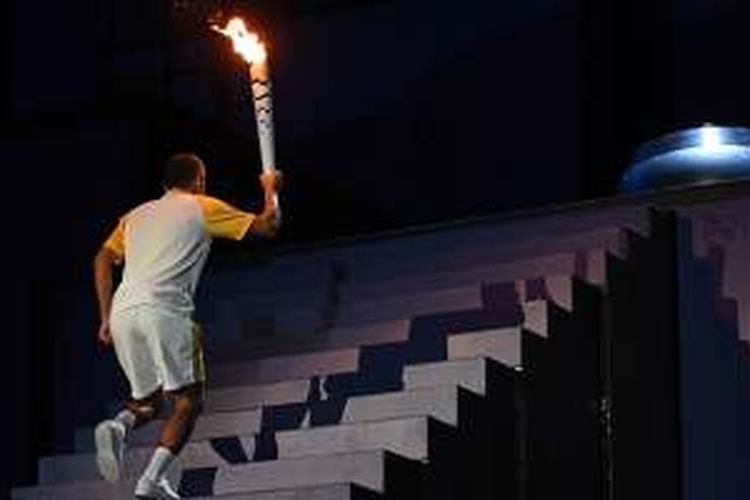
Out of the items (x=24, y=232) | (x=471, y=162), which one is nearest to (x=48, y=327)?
(x=24, y=232)

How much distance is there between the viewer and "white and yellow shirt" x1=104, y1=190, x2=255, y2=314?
10.8m

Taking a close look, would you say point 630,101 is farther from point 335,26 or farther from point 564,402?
point 564,402

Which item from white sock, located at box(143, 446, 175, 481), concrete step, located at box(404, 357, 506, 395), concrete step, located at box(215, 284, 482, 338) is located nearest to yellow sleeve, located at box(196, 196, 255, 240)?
concrete step, located at box(404, 357, 506, 395)

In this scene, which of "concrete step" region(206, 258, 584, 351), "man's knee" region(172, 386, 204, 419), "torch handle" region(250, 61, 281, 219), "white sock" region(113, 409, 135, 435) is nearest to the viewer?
"man's knee" region(172, 386, 204, 419)

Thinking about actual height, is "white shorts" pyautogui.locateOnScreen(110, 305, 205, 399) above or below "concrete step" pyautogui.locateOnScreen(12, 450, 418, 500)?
above

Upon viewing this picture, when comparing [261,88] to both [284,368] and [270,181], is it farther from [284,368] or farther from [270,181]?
[284,368]

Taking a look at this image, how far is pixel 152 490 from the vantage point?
10.2 metres

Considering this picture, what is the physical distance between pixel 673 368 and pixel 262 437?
265 centimetres

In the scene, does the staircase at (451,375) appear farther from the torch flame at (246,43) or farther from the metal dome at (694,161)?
the torch flame at (246,43)

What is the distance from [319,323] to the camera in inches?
521

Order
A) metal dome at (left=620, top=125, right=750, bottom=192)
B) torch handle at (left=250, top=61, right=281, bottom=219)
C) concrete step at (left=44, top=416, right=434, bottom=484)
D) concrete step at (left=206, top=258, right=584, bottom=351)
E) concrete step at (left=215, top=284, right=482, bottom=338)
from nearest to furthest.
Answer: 1. concrete step at (left=44, top=416, right=434, bottom=484)
2. torch handle at (left=250, top=61, right=281, bottom=219)
3. concrete step at (left=206, top=258, right=584, bottom=351)
4. concrete step at (left=215, top=284, right=482, bottom=338)
5. metal dome at (left=620, top=125, right=750, bottom=192)

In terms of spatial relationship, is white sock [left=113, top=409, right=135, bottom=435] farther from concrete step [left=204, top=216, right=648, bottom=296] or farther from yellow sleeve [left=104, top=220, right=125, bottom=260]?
concrete step [left=204, top=216, right=648, bottom=296]

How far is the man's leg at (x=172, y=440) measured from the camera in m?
10.2

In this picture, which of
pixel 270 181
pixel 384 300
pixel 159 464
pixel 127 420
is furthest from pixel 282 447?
pixel 384 300
